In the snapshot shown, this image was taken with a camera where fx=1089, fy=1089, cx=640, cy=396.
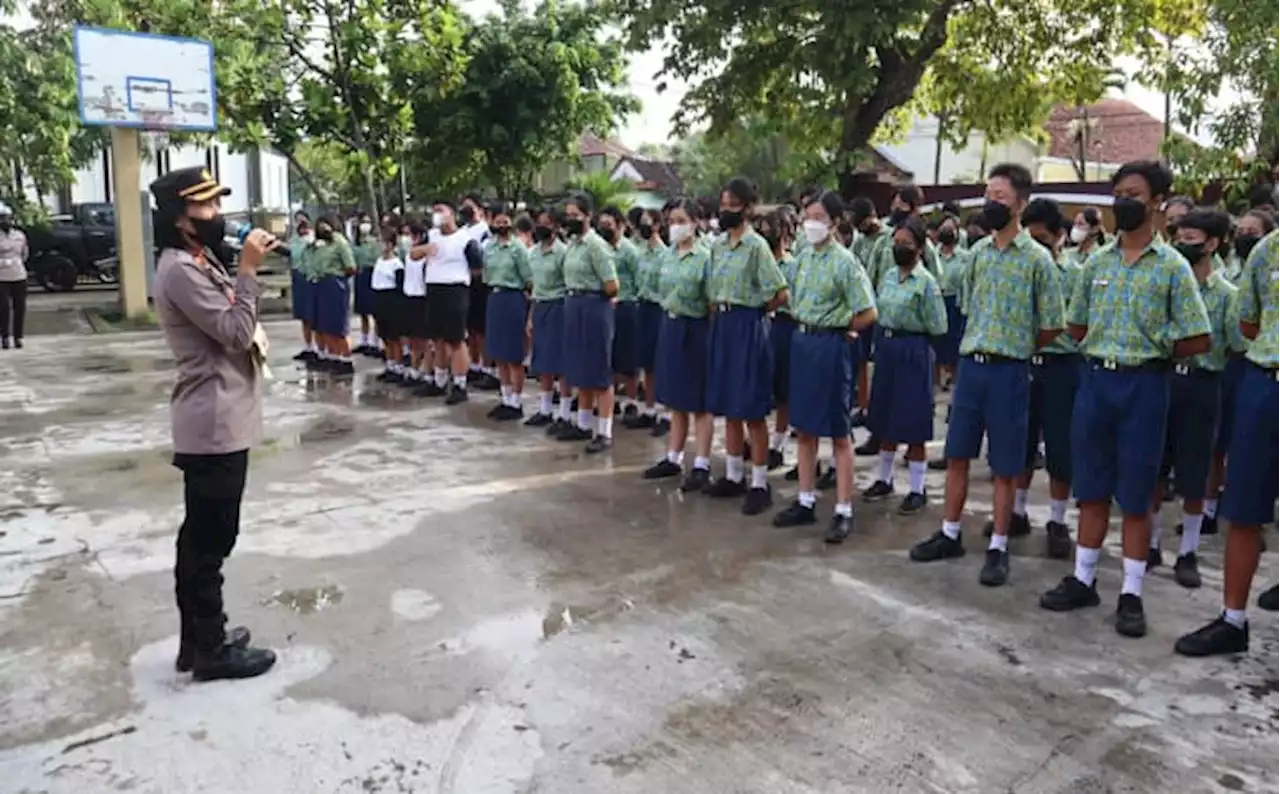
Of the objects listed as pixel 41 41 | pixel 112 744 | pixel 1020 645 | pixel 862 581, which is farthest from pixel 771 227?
pixel 41 41

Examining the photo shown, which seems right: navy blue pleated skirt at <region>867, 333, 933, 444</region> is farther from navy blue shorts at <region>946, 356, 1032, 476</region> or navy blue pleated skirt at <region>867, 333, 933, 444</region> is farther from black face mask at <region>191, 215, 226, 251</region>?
black face mask at <region>191, 215, 226, 251</region>

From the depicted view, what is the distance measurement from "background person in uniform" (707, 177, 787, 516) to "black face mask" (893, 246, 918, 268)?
0.59 m

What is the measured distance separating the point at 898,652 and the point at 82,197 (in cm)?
2875

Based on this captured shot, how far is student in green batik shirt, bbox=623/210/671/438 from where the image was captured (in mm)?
7441

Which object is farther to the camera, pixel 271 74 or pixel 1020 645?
pixel 271 74

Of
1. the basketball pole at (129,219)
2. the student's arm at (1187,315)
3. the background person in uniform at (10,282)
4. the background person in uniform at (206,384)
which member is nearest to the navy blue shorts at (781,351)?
the student's arm at (1187,315)

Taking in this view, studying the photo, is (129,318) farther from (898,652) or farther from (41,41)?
(898,652)

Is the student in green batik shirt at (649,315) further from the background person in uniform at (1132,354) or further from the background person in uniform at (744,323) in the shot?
the background person in uniform at (1132,354)

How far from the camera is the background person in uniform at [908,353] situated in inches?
223

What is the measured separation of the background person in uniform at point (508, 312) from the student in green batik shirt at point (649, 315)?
0.94 m

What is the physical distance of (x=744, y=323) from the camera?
19.0ft

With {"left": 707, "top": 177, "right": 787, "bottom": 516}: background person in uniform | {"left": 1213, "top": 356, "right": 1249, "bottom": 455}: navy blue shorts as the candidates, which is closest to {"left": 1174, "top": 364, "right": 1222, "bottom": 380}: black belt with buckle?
{"left": 1213, "top": 356, "right": 1249, "bottom": 455}: navy blue shorts

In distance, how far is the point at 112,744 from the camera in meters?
3.24

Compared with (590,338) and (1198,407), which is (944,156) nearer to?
(590,338)
